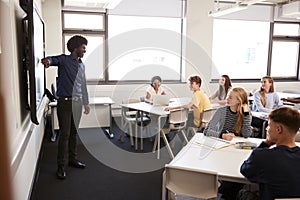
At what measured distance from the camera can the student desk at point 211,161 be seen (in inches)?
80.7

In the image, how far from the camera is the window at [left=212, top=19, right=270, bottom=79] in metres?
7.55

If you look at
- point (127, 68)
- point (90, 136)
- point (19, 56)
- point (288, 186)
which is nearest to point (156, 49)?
point (127, 68)

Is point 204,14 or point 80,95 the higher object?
point 204,14

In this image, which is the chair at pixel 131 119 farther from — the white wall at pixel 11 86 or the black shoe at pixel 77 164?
the white wall at pixel 11 86

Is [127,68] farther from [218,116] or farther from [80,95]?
[218,116]

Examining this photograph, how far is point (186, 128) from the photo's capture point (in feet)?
16.3

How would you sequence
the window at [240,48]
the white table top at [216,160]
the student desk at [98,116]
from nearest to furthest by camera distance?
the white table top at [216,160], the student desk at [98,116], the window at [240,48]

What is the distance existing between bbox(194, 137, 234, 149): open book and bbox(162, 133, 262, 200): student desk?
5 cm

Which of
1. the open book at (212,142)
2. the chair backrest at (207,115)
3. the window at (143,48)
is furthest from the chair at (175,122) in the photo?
the window at (143,48)

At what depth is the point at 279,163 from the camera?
6.01 ft

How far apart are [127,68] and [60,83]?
3496 millimetres

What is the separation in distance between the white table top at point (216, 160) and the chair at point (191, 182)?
5 cm

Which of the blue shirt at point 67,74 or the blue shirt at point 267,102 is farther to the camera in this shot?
the blue shirt at point 267,102

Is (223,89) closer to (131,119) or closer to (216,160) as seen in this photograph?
(131,119)
